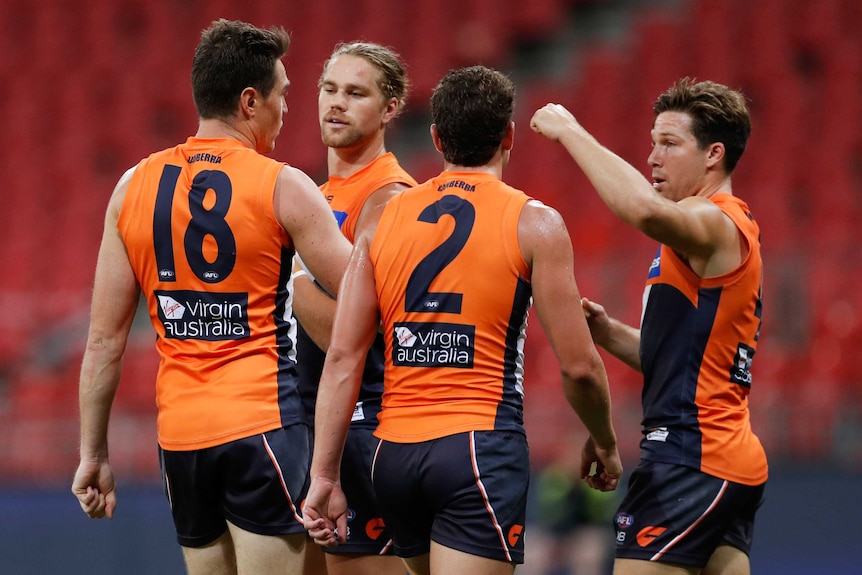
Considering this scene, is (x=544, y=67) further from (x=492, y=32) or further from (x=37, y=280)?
(x=37, y=280)

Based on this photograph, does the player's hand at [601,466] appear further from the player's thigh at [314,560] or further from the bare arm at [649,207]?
the player's thigh at [314,560]

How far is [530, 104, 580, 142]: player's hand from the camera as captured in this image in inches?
163

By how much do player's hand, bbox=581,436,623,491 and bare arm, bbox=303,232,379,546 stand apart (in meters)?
0.96

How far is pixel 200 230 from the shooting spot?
→ 3.89 meters

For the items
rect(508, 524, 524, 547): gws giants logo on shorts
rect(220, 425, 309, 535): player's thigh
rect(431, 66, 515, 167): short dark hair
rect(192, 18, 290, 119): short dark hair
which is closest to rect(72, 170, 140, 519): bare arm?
rect(192, 18, 290, 119): short dark hair

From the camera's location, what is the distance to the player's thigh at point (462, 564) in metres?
3.71

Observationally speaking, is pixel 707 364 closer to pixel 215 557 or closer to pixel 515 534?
pixel 515 534

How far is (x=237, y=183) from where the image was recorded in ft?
12.8

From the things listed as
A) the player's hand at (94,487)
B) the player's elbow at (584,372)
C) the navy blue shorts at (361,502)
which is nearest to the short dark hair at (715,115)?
the player's elbow at (584,372)

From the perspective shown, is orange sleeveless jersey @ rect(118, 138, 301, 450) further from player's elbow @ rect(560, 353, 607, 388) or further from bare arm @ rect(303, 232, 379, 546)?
player's elbow @ rect(560, 353, 607, 388)

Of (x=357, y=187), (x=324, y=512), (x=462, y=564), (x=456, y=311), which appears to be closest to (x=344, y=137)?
(x=357, y=187)

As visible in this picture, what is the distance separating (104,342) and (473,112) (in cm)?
149

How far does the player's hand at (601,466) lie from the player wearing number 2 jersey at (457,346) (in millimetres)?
365

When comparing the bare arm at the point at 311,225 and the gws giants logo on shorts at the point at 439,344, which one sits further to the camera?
the bare arm at the point at 311,225
